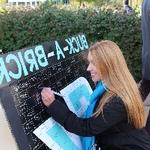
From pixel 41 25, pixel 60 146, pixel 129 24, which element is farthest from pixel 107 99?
pixel 41 25

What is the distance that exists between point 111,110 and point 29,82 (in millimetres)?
529

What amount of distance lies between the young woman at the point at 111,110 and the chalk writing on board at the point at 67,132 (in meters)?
0.08

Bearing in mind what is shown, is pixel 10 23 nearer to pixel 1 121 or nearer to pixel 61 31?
pixel 61 31

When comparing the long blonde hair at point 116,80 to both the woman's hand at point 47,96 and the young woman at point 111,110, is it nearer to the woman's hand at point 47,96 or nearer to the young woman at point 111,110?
the young woman at point 111,110

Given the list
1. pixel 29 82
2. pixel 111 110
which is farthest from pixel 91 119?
pixel 29 82

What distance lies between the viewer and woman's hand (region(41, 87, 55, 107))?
2.89m

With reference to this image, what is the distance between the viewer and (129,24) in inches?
293

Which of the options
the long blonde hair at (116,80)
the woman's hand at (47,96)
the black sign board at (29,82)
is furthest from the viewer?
the long blonde hair at (116,80)

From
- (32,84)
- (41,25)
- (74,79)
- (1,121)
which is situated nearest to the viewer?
(1,121)

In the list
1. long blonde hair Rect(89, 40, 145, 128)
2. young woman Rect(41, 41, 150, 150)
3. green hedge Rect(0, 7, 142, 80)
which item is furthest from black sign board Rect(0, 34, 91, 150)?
green hedge Rect(0, 7, 142, 80)

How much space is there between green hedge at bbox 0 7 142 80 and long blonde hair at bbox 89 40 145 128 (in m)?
4.44

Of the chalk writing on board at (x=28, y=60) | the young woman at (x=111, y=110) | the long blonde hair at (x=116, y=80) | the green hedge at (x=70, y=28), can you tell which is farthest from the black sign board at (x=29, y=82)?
the green hedge at (x=70, y=28)

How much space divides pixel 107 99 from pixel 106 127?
0.56 ft

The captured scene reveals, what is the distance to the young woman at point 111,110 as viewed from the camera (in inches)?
116
